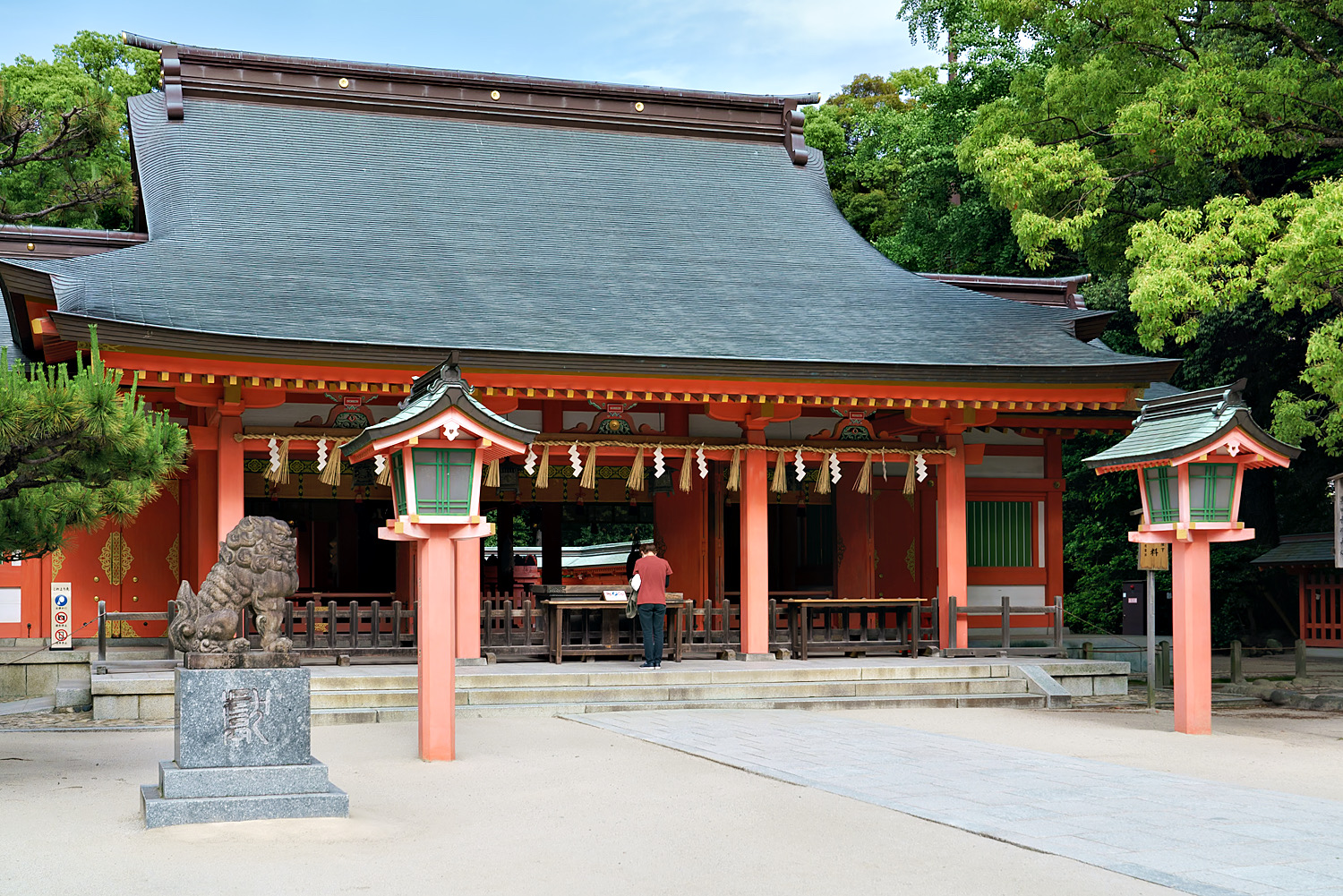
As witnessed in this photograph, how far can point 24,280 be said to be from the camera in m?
12.3

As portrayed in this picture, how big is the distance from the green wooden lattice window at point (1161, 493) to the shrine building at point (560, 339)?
3.22 meters

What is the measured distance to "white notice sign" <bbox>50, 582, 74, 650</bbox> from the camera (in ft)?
47.2

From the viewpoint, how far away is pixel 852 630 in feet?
48.5

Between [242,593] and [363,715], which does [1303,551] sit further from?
[242,593]

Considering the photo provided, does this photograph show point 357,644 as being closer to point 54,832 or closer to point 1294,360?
point 54,832

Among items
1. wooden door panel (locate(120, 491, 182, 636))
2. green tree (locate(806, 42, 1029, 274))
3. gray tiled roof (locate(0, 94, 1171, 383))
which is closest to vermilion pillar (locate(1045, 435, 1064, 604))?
gray tiled roof (locate(0, 94, 1171, 383))

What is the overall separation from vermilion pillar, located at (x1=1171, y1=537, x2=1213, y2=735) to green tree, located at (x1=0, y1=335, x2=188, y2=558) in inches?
319

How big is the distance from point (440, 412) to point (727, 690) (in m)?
4.75

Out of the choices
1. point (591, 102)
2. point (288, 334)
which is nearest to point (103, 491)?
point (288, 334)

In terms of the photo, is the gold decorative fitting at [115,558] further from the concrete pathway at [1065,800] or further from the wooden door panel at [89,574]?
the concrete pathway at [1065,800]

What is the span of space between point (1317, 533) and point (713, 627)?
11.2 m

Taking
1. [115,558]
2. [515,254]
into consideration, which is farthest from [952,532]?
[115,558]

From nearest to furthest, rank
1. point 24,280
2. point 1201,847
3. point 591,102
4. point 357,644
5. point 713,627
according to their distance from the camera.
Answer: point 1201,847
point 24,280
point 357,644
point 713,627
point 591,102

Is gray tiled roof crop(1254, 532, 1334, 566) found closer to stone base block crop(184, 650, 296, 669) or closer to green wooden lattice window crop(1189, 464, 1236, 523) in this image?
green wooden lattice window crop(1189, 464, 1236, 523)
